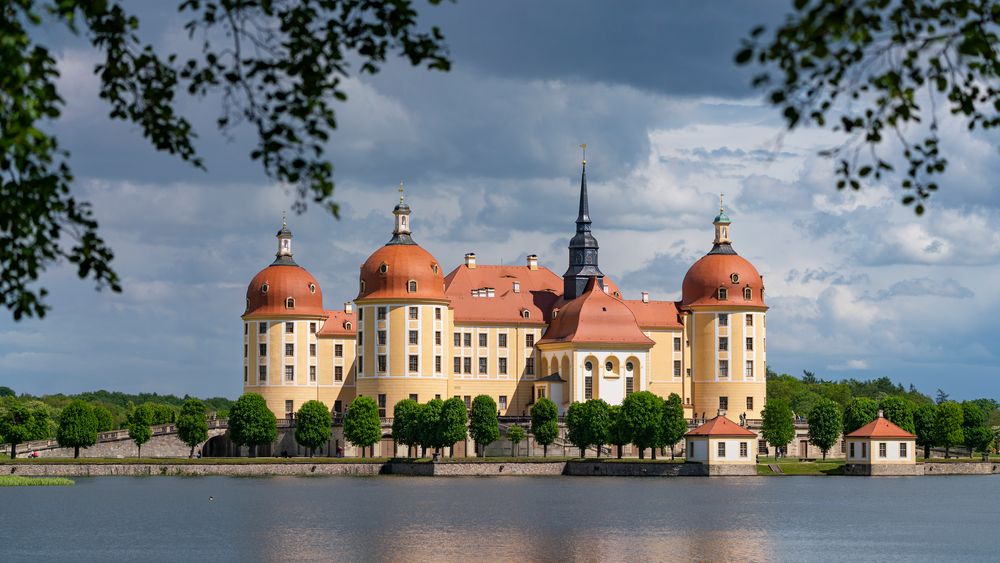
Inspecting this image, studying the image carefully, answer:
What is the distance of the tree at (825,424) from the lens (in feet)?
347

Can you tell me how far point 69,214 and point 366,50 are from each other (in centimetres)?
318

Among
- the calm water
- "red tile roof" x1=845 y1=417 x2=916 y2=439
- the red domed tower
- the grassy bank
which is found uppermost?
the red domed tower

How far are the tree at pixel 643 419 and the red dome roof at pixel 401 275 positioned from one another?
59.8ft

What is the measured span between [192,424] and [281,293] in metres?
13.9

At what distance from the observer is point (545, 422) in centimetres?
10081

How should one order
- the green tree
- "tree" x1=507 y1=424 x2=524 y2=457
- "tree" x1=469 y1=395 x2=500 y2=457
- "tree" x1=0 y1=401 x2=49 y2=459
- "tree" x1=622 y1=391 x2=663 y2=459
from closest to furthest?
"tree" x1=622 y1=391 x2=663 y2=459 → the green tree → "tree" x1=0 y1=401 x2=49 y2=459 → "tree" x1=469 y1=395 x2=500 y2=457 → "tree" x1=507 y1=424 x2=524 y2=457

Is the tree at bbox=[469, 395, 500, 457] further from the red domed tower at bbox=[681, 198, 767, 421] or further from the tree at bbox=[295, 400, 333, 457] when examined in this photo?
the red domed tower at bbox=[681, 198, 767, 421]

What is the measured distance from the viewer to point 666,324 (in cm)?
11619

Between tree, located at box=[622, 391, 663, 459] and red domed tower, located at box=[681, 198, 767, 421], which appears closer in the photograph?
tree, located at box=[622, 391, 663, 459]

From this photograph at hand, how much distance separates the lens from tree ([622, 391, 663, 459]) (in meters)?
96.6

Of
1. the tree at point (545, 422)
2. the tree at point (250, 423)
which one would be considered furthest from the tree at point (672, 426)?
the tree at point (250, 423)

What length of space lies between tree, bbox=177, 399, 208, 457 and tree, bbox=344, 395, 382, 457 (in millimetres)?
9324

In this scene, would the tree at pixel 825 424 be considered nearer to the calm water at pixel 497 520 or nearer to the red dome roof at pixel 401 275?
the calm water at pixel 497 520

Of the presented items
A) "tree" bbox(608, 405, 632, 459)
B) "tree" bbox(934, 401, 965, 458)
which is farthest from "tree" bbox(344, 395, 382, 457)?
"tree" bbox(934, 401, 965, 458)
